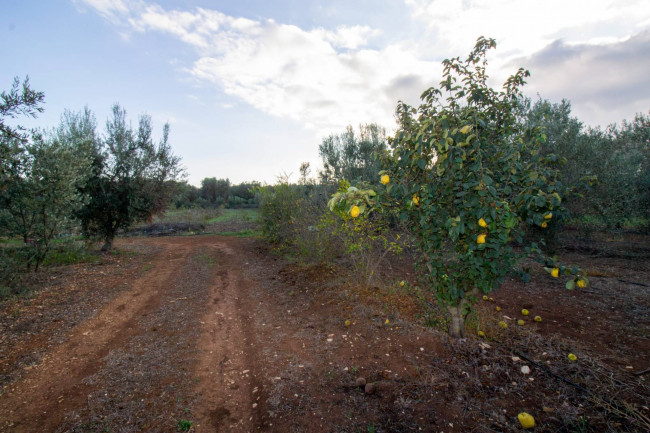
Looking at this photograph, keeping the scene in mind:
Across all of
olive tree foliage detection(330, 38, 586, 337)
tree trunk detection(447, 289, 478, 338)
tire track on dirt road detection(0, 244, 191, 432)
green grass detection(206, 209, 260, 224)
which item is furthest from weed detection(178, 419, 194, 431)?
green grass detection(206, 209, 260, 224)

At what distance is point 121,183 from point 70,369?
9.46 metres

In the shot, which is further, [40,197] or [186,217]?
[186,217]

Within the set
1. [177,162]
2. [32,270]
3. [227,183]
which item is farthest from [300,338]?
[227,183]

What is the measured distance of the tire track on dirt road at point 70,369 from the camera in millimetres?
3184

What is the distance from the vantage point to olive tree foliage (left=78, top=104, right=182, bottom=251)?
37.0ft

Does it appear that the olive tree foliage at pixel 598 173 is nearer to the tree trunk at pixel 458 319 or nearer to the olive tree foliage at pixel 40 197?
the tree trunk at pixel 458 319

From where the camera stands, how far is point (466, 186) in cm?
287

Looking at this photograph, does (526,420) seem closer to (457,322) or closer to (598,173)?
(457,322)

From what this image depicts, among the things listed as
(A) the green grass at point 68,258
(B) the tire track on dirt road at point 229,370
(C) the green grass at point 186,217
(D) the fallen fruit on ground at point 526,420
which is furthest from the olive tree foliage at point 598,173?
(C) the green grass at point 186,217

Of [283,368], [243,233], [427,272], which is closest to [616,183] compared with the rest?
[427,272]

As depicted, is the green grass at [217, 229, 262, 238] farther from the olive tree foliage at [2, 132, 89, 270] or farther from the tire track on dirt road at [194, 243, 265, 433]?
the tire track on dirt road at [194, 243, 265, 433]

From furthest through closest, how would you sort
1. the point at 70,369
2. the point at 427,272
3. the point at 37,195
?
the point at 37,195, the point at 427,272, the point at 70,369

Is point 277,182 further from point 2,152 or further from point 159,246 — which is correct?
point 2,152

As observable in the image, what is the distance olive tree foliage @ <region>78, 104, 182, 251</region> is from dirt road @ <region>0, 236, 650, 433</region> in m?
5.44
